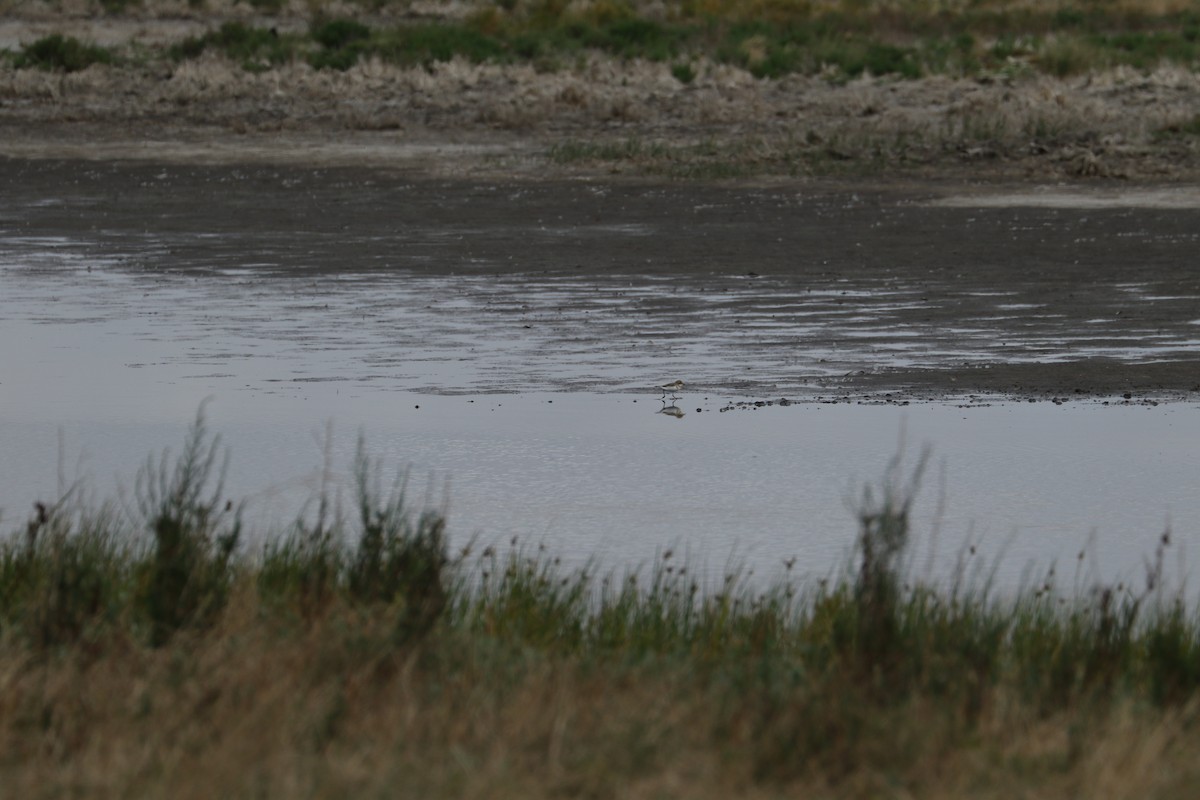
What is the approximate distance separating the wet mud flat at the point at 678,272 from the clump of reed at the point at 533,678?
17.4 feet

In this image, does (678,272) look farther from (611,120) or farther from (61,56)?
(61,56)

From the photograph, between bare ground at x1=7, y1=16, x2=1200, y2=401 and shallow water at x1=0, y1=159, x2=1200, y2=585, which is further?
bare ground at x1=7, y1=16, x2=1200, y2=401

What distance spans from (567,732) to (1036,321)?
10194 mm

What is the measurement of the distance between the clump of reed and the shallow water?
90 cm

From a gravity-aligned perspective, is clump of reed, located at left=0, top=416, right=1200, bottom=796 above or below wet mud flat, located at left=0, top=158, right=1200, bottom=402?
above

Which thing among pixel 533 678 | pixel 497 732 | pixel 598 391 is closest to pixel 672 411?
pixel 598 391

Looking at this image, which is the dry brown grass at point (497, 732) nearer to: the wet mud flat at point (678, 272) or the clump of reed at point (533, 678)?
the clump of reed at point (533, 678)

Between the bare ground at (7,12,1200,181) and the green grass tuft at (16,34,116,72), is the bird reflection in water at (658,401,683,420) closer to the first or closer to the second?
the bare ground at (7,12,1200,181)

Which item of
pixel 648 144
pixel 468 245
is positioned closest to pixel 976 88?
pixel 648 144

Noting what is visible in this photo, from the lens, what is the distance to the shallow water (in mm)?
10422

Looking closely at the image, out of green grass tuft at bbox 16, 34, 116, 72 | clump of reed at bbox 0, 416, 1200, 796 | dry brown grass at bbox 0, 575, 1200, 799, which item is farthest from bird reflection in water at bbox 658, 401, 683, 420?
green grass tuft at bbox 16, 34, 116, 72

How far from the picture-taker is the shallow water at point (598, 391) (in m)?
10.4

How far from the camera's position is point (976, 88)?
3562cm

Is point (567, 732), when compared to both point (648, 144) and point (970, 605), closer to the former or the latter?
point (970, 605)
